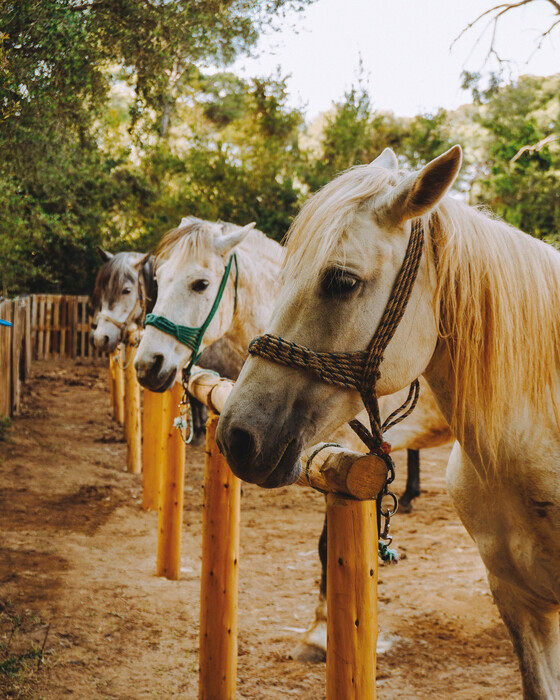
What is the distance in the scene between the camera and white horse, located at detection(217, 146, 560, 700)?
1.38 meters

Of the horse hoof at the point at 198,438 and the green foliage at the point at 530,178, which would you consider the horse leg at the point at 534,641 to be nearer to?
the horse hoof at the point at 198,438

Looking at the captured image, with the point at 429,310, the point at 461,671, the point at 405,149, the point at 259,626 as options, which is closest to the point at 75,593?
the point at 259,626

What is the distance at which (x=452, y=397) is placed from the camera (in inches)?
63.2

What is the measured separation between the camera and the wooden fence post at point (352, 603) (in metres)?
1.43

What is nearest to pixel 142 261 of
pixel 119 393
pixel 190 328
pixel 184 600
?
pixel 119 393

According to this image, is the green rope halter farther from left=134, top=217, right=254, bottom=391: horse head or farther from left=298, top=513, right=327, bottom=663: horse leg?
left=298, top=513, right=327, bottom=663: horse leg

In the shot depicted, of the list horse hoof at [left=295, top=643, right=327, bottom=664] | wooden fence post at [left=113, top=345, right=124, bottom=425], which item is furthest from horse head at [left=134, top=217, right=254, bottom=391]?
wooden fence post at [left=113, top=345, right=124, bottom=425]

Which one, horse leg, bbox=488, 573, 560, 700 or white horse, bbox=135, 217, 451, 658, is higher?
white horse, bbox=135, 217, 451, 658

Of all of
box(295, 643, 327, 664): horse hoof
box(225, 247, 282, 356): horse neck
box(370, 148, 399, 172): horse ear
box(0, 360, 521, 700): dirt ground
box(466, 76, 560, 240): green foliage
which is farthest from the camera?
box(466, 76, 560, 240): green foliage

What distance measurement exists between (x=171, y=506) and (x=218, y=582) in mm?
1565

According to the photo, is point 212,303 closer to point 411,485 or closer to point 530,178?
point 411,485

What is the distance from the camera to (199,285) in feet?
12.0

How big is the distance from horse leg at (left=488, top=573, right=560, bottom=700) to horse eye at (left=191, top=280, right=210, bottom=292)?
2463mm

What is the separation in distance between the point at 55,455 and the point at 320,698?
16.4ft
